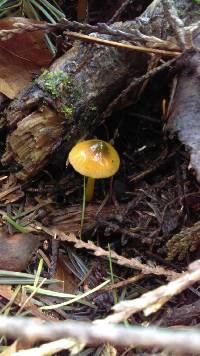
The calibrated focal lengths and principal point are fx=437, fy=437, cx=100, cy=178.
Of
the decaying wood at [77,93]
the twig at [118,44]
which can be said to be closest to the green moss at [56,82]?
the decaying wood at [77,93]

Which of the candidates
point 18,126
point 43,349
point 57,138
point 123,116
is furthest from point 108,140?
point 43,349

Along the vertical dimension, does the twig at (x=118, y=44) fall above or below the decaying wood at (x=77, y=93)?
above

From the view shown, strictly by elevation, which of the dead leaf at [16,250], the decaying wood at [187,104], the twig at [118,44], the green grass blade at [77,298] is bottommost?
the green grass blade at [77,298]

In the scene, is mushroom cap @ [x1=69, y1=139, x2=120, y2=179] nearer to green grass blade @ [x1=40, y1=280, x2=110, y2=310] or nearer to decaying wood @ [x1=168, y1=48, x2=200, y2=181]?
decaying wood @ [x1=168, y1=48, x2=200, y2=181]

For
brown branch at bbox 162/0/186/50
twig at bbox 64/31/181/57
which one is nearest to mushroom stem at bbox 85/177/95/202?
twig at bbox 64/31/181/57

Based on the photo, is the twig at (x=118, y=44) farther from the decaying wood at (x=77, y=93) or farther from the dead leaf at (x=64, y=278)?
the dead leaf at (x=64, y=278)

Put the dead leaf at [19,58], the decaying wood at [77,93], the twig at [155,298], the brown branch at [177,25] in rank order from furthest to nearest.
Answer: the dead leaf at [19,58]
the decaying wood at [77,93]
the brown branch at [177,25]
the twig at [155,298]

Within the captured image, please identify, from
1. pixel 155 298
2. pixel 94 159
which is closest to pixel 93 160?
pixel 94 159

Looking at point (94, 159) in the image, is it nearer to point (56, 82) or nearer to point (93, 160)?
point (93, 160)
